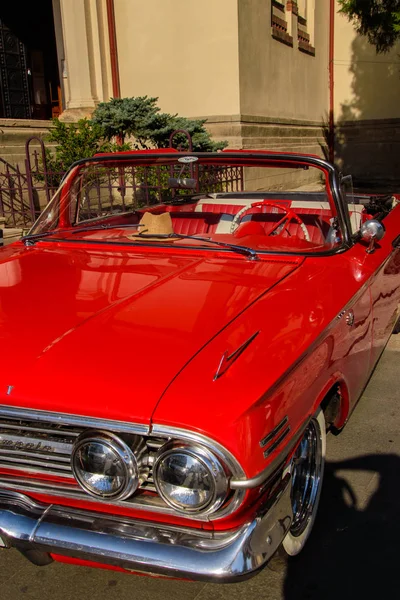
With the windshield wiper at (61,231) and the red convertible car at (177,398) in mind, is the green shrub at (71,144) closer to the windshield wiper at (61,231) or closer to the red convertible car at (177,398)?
the windshield wiper at (61,231)

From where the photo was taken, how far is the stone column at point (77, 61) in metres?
12.3

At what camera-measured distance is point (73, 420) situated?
1832 mm

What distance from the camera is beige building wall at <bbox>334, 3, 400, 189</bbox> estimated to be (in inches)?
684

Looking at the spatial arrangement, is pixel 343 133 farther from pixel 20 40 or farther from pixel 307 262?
pixel 307 262

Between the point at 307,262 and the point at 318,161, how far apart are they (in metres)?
0.60

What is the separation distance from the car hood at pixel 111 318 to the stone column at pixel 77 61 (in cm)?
1012

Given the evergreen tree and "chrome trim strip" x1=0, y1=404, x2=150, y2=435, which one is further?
the evergreen tree

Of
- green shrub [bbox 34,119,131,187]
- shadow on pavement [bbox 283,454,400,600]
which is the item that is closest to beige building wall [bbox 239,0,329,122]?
green shrub [bbox 34,119,131,187]

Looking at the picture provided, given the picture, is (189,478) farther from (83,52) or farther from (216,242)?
(83,52)

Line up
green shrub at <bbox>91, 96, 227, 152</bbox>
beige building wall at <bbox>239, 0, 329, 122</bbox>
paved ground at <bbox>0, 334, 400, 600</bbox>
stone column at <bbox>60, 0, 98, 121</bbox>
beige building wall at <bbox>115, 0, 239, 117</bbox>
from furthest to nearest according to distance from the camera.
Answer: beige building wall at <bbox>239, 0, 329, 122</bbox> < stone column at <bbox>60, 0, 98, 121</bbox> < beige building wall at <bbox>115, 0, 239, 117</bbox> < green shrub at <bbox>91, 96, 227, 152</bbox> < paved ground at <bbox>0, 334, 400, 600</bbox>

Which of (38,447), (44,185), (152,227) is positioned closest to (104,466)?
(38,447)

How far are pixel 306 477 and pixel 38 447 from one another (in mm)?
1106

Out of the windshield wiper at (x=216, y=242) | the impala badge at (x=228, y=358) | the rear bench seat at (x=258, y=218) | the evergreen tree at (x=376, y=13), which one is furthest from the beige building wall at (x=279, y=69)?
the impala badge at (x=228, y=358)

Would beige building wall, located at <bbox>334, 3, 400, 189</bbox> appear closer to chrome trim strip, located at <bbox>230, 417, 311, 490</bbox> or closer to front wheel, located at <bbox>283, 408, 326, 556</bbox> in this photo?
front wheel, located at <bbox>283, 408, 326, 556</bbox>
